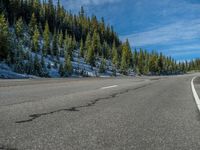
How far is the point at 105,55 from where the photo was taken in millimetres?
144875

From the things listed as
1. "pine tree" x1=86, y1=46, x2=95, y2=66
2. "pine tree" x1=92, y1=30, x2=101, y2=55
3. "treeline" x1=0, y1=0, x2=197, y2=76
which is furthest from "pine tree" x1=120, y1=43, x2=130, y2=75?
"pine tree" x1=86, y1=46, x2=95, y2=66

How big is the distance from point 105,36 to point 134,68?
3914cm

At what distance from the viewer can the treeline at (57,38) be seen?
299ft

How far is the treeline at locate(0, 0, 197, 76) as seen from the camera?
91062 millimetres

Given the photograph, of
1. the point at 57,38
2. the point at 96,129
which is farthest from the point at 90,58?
the point at 96,129

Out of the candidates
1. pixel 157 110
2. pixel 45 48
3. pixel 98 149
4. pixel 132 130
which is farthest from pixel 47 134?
pixel 45 48

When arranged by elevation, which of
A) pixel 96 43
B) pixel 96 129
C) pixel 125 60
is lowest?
pixel 96 129

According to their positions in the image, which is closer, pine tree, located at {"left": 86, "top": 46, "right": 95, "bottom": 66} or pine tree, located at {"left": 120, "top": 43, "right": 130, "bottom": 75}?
pine tree, located at {"left": 86, "top": 46, "right": 95, "bottom": 66}

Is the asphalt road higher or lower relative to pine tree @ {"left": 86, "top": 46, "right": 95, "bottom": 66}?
lower

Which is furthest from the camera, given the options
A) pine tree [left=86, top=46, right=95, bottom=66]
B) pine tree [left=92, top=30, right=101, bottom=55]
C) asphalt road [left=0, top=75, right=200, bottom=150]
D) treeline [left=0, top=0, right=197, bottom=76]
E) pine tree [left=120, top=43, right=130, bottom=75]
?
pine tree [left=92, top=30, right=101, bottom=55]

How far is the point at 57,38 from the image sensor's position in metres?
123

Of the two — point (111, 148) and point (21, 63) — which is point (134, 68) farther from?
point (111, 148)

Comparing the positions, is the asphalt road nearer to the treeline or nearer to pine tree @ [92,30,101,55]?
the treeline

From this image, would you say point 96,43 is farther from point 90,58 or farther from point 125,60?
point 90,58
